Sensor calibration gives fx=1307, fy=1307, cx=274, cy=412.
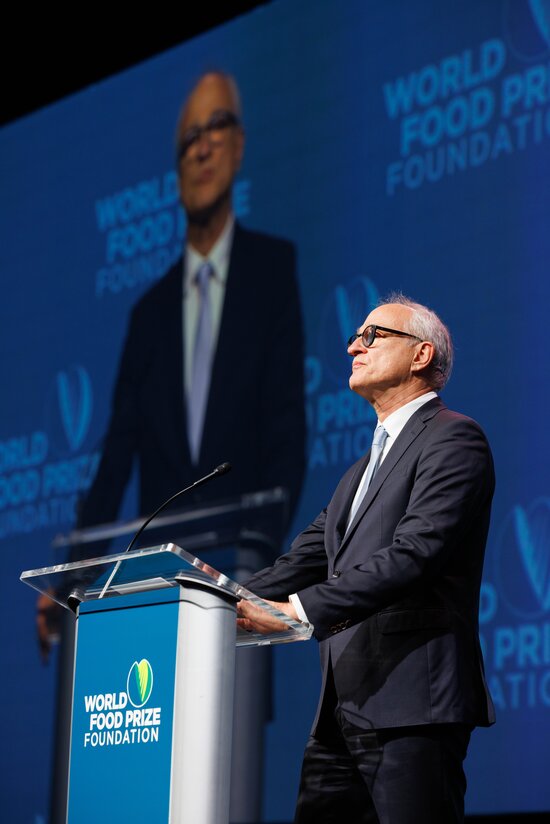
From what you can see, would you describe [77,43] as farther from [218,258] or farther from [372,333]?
[372,333]

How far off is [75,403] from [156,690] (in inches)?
148

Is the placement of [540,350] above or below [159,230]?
below

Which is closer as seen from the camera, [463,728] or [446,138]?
[463,728]

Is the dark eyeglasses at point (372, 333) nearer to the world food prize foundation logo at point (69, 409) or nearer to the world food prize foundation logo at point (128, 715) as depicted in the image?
the world food prize foundation logo at point (128, 715)

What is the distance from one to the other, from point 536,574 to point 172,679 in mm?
2157

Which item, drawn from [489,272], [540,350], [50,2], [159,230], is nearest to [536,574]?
[540,350]

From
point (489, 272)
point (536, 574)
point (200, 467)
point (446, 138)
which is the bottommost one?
point (536, 574)

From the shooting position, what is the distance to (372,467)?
9.00 feet

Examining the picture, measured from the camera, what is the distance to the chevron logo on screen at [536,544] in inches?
160

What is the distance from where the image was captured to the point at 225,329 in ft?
17.5

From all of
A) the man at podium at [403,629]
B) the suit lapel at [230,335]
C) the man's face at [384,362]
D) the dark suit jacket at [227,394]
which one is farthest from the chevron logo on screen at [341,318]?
the man at podium at [403,629]

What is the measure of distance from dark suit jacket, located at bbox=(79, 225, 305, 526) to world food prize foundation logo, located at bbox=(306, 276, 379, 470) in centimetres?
8

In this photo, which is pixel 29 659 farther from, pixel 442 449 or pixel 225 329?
pixel 442 449

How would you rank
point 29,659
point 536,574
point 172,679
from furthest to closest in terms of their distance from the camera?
point 29,659
point 536,574
point 172,679
